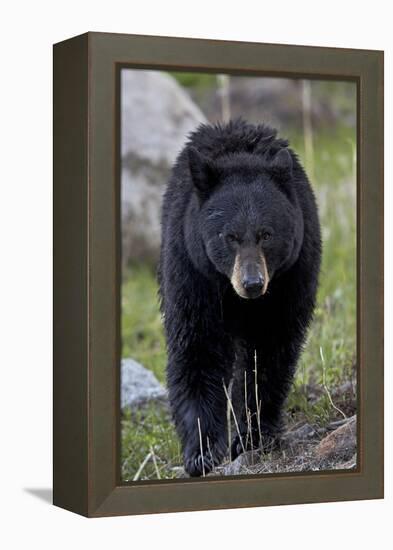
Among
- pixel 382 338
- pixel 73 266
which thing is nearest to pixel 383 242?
pixel 382 338

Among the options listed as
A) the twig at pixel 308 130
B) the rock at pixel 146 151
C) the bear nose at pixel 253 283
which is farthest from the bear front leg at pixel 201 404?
the rock at pixel 146 151

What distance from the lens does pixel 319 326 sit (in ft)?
34.2

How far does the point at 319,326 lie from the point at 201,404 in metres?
2.32

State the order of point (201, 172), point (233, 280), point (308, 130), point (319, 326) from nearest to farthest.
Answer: point (233, 280) < point (201, 172) < point (319, 326) < point (308, 130)

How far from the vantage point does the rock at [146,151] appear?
12875 mm

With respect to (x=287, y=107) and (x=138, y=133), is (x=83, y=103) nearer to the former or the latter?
(x=138, y=133)

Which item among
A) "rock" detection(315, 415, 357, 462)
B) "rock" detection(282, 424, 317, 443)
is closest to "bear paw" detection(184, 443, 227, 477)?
"rock" detection(282, 424, 317, 443)

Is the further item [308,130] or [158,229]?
[158,229]

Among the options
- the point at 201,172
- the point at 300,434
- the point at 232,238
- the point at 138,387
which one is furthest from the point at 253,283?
the point at 138,387

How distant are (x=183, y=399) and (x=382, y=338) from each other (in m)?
1.38

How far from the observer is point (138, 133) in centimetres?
1298

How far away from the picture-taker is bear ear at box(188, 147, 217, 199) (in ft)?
26.1

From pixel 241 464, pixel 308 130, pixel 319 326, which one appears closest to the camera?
pixel 241 464

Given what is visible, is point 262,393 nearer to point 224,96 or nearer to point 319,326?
point 319,326
